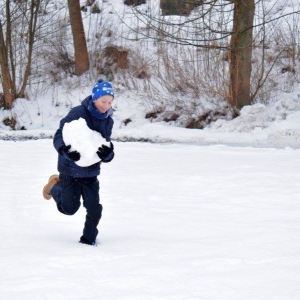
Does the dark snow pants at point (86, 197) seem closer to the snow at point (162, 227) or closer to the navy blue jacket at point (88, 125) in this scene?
the navy blue jacket at point (88, 125)

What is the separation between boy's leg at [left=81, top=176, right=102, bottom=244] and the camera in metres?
5.07

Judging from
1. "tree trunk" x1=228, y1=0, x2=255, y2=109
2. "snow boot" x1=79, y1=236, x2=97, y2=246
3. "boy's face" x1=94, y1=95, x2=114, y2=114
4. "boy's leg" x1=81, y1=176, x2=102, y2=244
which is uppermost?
"tree trunk" x1=228, y1=0, x2=255, y2=109

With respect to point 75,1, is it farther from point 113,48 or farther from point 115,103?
point 115,103

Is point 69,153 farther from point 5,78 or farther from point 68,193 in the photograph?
point 5,78

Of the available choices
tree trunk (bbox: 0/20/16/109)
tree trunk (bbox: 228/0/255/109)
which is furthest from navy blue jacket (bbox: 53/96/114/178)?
tree trunk (bbox: 0/20/16/109)

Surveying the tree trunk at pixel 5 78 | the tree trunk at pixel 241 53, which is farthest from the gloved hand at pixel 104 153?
the tree trunk at pixel 5 78

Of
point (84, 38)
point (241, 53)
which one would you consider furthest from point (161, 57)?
point (241, 53)

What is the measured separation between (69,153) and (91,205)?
1.61 feet

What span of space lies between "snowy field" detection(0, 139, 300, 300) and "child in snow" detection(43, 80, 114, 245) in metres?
0.27

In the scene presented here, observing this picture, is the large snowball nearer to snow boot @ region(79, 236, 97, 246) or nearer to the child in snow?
the child in snow

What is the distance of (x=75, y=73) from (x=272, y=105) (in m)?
5.88

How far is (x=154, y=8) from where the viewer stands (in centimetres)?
1923

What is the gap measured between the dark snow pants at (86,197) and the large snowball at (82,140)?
223 millimetres

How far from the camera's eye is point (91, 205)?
507cm
